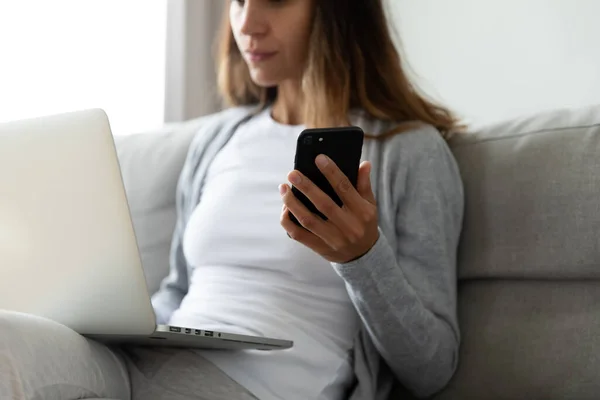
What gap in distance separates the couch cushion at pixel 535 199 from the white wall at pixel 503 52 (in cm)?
38

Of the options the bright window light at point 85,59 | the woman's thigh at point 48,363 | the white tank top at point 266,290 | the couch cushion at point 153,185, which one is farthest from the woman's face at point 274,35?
the bright window light at point 85,59

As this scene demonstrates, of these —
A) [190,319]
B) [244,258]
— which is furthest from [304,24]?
[190,319]

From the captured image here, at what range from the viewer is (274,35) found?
46.1 inches

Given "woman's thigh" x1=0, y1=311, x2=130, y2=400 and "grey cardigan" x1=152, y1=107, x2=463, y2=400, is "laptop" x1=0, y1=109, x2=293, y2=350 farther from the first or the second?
"grey cardigan" x1=152, y1=107, x2=463, y2=400

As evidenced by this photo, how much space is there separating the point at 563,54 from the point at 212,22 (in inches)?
36.7

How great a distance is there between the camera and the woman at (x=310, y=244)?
86 cm

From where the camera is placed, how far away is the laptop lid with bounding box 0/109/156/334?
0.78 metres

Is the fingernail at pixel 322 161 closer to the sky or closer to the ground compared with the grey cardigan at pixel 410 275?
closer to the sky

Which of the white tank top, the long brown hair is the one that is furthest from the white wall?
the white tank top

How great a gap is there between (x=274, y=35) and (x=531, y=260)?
517 millimetres

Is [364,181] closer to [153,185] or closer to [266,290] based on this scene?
[266,290]

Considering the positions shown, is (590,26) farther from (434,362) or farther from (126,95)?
(126,95)

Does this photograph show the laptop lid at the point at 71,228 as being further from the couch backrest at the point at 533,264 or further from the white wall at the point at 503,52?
the white wall at the point at 503,52

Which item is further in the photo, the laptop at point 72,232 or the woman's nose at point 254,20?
the woman's nose at point 254,20
